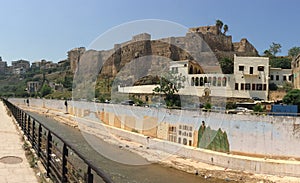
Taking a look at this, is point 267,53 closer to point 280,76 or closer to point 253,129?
point 280,76

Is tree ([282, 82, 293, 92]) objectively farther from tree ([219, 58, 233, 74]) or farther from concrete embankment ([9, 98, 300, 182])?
concrete embankment ([9, 98, 300, 182])

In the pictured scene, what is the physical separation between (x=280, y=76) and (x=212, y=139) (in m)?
22.0

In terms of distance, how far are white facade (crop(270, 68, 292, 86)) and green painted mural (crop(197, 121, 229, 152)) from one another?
20239mm

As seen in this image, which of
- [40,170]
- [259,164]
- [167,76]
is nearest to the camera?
[40,170]

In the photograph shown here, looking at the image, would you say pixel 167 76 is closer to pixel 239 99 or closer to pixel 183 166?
pixel 239 99

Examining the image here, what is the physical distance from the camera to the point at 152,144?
640 inches

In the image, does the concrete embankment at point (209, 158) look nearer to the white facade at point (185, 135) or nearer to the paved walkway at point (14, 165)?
the white facade at point (185, 135)

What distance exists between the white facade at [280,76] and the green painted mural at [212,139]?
20239 millimetres

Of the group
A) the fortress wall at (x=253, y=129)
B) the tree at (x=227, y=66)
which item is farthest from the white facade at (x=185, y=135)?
the tree at (x=227, y=66)

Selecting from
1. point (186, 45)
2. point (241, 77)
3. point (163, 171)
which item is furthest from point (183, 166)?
point (186, 45)

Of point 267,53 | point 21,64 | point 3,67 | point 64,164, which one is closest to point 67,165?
point 64,164

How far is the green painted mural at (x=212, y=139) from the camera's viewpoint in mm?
13391

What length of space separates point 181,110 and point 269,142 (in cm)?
525

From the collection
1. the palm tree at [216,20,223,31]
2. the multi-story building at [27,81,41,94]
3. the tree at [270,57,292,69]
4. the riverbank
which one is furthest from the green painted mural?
the multi-story building at [27,81,41,94]
